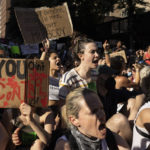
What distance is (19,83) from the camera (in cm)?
268

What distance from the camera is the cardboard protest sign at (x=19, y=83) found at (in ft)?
8.64

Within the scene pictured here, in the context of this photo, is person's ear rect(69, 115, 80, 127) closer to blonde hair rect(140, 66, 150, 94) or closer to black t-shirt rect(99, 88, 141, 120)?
blonde hair rect(140, 66, 150, 94)

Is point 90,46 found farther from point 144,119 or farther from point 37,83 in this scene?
point 144,119

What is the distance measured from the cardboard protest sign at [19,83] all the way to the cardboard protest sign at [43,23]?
166cm

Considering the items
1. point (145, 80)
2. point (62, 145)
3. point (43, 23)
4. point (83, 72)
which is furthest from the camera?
point (43, 23)

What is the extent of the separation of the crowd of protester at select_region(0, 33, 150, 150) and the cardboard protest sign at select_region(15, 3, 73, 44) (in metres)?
0.34

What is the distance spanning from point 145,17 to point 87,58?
16.6 metres

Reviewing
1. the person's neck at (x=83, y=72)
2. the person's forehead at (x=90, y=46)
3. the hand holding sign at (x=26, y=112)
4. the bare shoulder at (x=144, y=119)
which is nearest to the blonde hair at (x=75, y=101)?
the hand holding sign at (x=26, y=112)

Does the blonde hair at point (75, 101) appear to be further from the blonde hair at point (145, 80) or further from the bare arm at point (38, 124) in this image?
the blonde hair at point (145, 80)

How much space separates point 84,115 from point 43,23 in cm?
295

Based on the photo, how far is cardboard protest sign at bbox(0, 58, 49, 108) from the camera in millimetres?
2633

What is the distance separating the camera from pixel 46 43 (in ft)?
13.7

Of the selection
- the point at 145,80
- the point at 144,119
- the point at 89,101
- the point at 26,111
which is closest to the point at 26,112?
the point at 26,111

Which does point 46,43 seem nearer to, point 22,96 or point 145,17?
point 22,96
